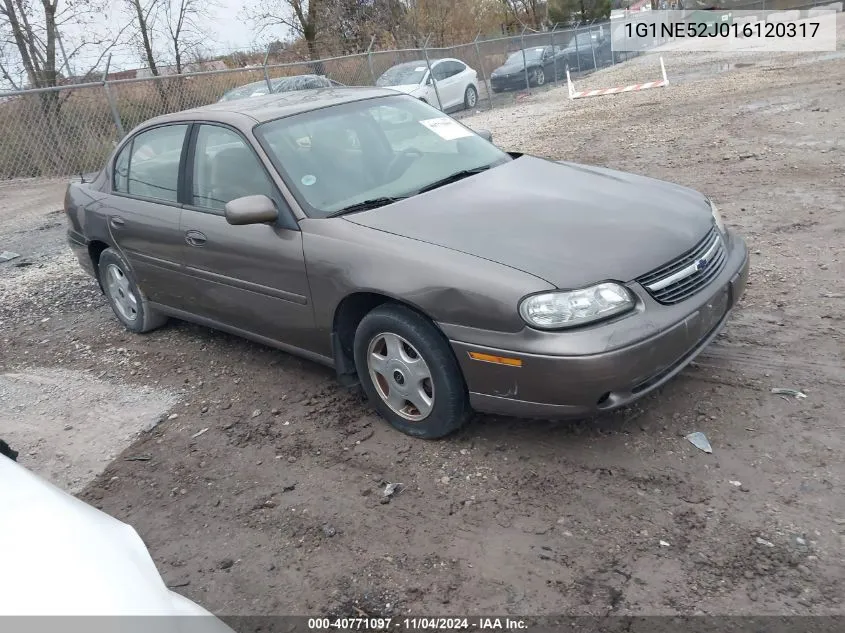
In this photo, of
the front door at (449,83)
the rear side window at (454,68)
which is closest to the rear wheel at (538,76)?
the rear side window at (454,68)

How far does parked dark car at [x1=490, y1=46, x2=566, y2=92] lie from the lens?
22.5 m

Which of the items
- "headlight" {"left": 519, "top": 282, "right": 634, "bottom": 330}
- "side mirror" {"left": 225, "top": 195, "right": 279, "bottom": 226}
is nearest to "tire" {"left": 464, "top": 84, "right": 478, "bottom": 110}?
"side mirror" {"left": 225, "top": 195, "right": 279, "bottom": 226}

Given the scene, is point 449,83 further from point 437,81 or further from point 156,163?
point 156,163

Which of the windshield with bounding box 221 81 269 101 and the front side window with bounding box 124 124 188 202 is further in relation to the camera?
the windshield with bounding box 221 81 269 101

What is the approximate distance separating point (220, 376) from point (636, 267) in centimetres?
286

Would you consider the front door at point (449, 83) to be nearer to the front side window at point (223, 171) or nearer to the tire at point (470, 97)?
the tire at point (470, 97)

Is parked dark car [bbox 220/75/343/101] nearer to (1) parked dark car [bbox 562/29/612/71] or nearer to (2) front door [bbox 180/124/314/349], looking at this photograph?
(2) front door [bbox 180/124/314/349]

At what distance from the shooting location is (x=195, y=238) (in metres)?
4.52

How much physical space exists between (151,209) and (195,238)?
62 centimetres

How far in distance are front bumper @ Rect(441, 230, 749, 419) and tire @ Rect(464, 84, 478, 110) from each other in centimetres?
1737

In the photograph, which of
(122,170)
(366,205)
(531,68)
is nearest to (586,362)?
(366,205)

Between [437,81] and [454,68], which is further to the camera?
[454,68]

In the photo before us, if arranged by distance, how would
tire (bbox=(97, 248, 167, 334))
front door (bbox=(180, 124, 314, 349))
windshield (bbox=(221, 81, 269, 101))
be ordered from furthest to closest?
windshield (bbox=(221, 81, 269, 101)) < tire (bbox=(97, 248, 167, 334)) < front door (bbox=(180, 124, 314, 349))

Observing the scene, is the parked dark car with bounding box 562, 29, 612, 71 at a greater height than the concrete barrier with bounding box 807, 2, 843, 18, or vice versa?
the parked dark car with bounding box 562, 29, 612, 71
